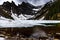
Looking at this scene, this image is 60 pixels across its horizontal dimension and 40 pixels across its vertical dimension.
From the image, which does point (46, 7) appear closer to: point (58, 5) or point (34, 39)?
point (58, 5)

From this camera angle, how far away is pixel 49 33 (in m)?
1.43

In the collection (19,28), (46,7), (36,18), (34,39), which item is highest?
(46,7)

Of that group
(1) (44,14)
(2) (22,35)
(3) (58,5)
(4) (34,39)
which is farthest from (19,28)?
(3) (58,5)

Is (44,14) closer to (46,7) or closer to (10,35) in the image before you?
(46,7)

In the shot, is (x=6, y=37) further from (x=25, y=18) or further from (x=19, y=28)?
(x=25, y=18)

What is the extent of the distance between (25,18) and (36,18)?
0.13 metres

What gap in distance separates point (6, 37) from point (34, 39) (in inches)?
12.6

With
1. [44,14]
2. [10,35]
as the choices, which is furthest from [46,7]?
[10,35]

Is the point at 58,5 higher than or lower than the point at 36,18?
higher

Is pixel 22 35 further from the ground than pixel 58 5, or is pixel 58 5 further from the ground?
pixel 58 5

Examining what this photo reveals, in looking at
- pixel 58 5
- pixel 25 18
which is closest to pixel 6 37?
pixel 25 18

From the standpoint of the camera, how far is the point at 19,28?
142cm

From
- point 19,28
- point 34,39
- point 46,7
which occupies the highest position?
point 46,7

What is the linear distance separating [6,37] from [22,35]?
0.60 ft
